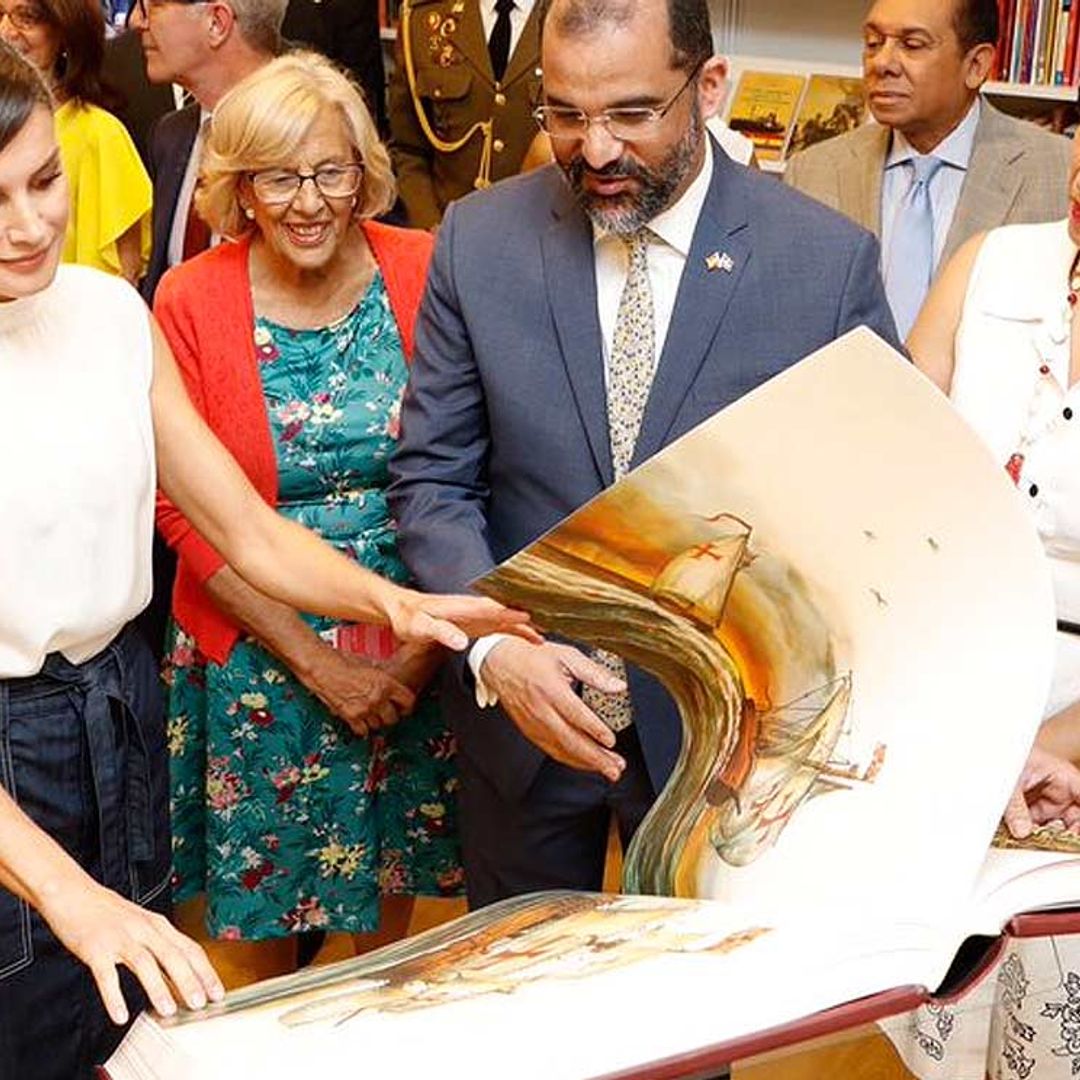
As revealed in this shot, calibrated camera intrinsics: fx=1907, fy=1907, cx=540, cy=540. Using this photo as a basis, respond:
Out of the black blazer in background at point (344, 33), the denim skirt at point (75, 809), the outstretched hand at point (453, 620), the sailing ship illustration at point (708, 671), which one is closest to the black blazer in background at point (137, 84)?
the black blazer in background at point (344, 33)

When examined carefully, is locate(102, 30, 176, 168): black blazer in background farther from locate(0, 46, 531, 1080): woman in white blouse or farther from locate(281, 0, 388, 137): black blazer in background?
locate(0, 46, 531, 1080): woman in white blouse

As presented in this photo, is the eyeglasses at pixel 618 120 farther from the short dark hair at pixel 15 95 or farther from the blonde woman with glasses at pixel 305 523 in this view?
the blonde woman with glasses at pixel 305 523

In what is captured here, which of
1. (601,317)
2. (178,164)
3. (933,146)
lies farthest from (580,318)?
(178,164)

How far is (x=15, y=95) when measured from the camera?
1.61 meters

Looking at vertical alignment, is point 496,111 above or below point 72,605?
above

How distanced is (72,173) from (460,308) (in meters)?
2.05

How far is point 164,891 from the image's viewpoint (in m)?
1.96

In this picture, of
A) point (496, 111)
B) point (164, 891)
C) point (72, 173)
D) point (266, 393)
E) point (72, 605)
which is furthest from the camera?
point (496, 111)

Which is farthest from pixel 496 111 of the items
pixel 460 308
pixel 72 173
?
pixel 460 308

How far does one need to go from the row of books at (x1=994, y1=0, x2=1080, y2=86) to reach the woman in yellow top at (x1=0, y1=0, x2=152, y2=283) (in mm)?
2001

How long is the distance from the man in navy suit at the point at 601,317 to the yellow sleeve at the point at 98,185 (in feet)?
6.38

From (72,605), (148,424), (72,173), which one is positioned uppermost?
(72,173)

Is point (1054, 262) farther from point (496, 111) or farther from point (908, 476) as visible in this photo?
point (496, 111)

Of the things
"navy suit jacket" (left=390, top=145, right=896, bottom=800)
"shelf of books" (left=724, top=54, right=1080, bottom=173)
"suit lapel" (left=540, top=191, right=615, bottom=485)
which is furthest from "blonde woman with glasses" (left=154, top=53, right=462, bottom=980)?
"shelf of books" (left=724, top=54, right=1080, bottom=173)
